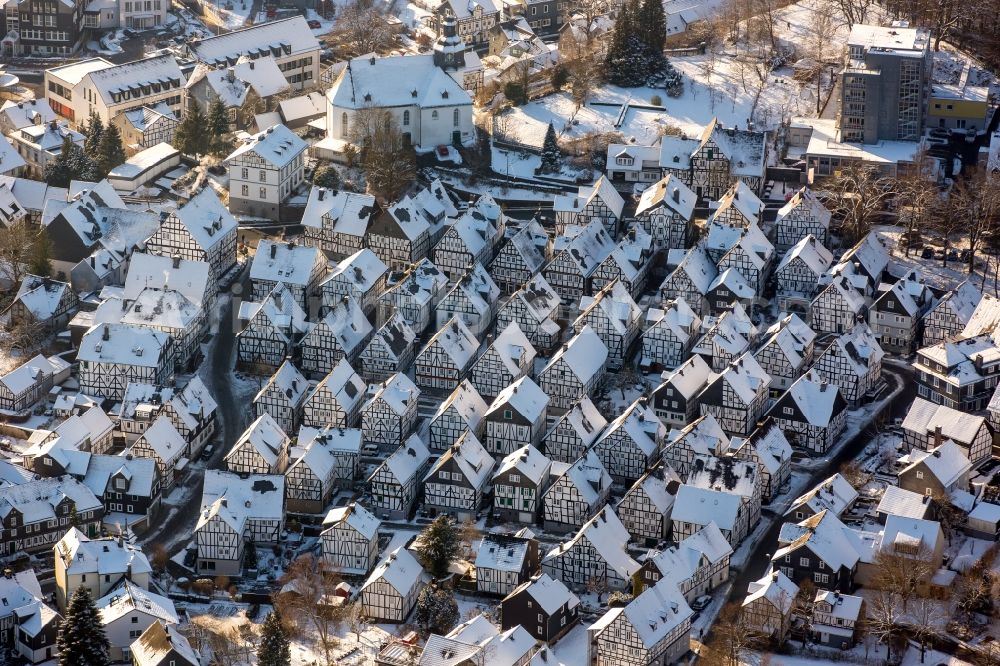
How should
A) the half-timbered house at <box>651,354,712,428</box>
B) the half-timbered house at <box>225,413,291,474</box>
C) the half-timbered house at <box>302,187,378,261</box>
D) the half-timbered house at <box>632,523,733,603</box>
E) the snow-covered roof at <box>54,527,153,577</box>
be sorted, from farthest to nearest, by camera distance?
the half-timbered house at <box>302,187,378,261</box>, the half-timbered house at <box>651,354,712,428</box>, the half-timbered house at <box>225,413,291,474</box>, the half-timbered house at <box>632,523,733,603</box>, the snow-covered roof at <box>54,527,153,577</box>

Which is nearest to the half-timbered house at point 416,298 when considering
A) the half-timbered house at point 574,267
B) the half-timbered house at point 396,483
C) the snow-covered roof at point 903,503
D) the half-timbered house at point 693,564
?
the half-timbered house at point 574,267

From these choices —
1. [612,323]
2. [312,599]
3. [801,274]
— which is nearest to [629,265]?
[612,323]

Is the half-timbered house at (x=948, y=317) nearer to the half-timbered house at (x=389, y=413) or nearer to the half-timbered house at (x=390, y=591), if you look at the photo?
the half-timbered house at (x=389, y=413)

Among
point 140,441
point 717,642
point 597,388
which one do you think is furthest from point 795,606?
point 140,441

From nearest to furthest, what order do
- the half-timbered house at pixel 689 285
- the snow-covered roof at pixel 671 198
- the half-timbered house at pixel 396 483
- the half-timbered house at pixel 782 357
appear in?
1. the half-timbered house at pixel 396 483
2. the half-timbered house at pixel 782 357
3. the half-timbered house at pixel 689 285
4. the snow-covered roof at pixel 671 198

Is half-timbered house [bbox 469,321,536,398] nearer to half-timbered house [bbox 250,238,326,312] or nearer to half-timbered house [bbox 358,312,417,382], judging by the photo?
half-timbered house [bbox 358,312,417,382]

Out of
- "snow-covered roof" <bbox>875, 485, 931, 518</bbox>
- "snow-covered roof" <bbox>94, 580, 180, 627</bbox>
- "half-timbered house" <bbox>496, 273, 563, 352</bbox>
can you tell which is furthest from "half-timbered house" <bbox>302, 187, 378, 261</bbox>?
"snow-covered roof" <bbox>875, 485, 931, 518</bbox>

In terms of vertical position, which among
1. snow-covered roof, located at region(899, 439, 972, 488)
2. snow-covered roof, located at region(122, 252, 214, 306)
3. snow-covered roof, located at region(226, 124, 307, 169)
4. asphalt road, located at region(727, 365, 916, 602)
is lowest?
asphalt road, located at region(727, 365, 916, 602)

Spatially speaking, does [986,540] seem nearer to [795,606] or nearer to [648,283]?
[795,606]
